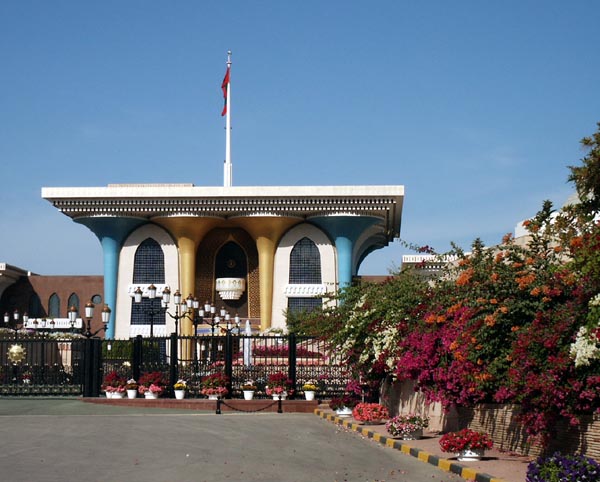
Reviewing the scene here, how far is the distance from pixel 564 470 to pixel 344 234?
169ft

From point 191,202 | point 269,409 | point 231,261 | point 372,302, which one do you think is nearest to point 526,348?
point 372,302

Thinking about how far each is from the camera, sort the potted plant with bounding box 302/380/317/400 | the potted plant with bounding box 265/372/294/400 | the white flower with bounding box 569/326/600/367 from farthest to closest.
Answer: the potted plant with bounding box 302/380/317/400 < the potted plant with bounding box 265/372/294/400 < the white flower with bounding box 569/326/600/367

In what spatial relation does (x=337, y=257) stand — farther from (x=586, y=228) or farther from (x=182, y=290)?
(x=586, y=228)

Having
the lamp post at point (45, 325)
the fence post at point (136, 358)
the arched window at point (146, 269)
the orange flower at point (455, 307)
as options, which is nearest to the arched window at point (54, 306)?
the lamp post at point (45, 325)

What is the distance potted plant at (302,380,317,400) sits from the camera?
2994 cm

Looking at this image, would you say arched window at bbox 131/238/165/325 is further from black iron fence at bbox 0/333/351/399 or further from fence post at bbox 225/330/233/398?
fence post at bbox 225/330/233/398

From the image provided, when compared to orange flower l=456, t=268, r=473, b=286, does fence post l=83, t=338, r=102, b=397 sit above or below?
below

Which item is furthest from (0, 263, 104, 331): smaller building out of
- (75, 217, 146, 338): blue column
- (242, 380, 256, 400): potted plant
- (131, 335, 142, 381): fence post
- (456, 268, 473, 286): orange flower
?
(456, 268, 473, 286): orange flower

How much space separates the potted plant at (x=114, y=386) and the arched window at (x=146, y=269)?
32707mm

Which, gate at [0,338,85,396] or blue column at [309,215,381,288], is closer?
gate at [0,338,85,396]

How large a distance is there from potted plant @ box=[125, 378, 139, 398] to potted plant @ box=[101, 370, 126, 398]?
0.14 m

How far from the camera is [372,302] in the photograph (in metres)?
25.8

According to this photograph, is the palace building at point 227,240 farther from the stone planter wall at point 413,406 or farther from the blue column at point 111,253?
the stone planter wall at point 413,406

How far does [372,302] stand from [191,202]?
36.9m
